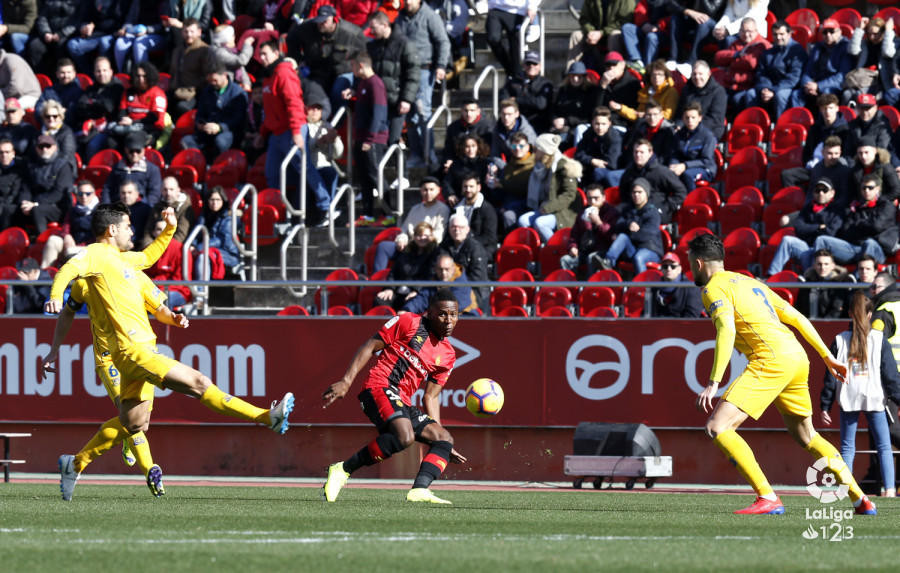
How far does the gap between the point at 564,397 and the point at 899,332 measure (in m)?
3.77

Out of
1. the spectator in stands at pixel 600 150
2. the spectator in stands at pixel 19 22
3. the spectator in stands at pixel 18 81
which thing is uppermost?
the spectator in stands at pixel 19 22

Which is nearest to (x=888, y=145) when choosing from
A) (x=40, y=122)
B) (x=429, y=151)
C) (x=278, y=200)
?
(x=429, y=151)

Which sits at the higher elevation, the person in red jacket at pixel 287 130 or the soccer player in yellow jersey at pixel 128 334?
the person in red jacket at pixel 287 130

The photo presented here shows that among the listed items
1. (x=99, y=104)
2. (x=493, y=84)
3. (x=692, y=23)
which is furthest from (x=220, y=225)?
(x=692, y=23)

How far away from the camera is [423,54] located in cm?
2088

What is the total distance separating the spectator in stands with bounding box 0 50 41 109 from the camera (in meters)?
23.1

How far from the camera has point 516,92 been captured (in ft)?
67.9

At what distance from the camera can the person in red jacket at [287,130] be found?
2011cm

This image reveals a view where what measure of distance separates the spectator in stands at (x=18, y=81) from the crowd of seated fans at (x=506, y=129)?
4 cm

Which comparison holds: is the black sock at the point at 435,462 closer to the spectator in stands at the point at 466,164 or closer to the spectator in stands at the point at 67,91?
the spectator in stands at the point at 466,164

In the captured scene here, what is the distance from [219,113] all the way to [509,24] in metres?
4.22

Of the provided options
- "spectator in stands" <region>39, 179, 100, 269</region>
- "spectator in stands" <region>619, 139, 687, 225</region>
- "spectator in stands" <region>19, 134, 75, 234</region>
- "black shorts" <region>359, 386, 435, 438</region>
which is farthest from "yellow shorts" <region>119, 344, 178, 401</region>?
"spectator in stands" <region>19, 134, 75, 234</region>

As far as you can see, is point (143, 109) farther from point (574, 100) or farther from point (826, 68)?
point (826, 68)

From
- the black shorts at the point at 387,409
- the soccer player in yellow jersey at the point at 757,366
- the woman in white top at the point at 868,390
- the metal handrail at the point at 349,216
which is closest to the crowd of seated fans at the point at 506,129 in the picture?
the metal handrail at the point at 349,216
